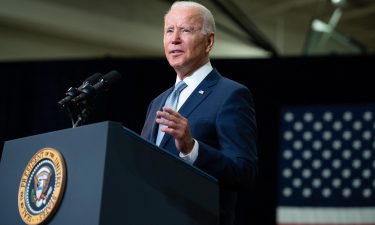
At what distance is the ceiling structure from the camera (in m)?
6.59

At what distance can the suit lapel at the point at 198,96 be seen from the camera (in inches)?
68.8

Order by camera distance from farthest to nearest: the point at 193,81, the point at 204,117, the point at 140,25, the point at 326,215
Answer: the point at 140,25 < the point at 326,215 < the point at 193,81 < the point at 204,117

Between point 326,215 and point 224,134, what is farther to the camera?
point 326,215

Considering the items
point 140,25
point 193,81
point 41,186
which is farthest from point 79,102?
point 140,25

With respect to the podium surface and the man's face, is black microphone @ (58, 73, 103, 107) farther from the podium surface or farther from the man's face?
the man's face

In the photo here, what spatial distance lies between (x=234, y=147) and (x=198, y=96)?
0.23 m

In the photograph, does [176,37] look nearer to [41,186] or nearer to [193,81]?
[193,81]

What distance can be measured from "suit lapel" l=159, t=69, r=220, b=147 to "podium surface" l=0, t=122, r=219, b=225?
32 centimetres

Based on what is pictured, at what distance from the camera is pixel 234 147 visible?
1631mm

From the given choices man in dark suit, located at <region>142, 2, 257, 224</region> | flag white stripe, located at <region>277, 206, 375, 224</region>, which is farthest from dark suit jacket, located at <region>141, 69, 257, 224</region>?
flag white stripe, located at <region>277, 206, 375, 224</region>

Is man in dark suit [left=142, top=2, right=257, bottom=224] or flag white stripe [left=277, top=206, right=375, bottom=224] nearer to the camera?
man in dark suit [left=142, top=2, right=257, bottom=224]

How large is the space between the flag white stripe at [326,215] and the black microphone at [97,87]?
3.06m

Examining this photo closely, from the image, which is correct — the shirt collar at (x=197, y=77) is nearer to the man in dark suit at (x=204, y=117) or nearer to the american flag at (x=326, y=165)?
the man in dark suit at (x=204, y=117)

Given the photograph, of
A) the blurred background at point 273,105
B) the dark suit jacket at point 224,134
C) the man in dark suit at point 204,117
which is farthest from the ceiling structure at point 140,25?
the dark suit jacket at point 224,134
